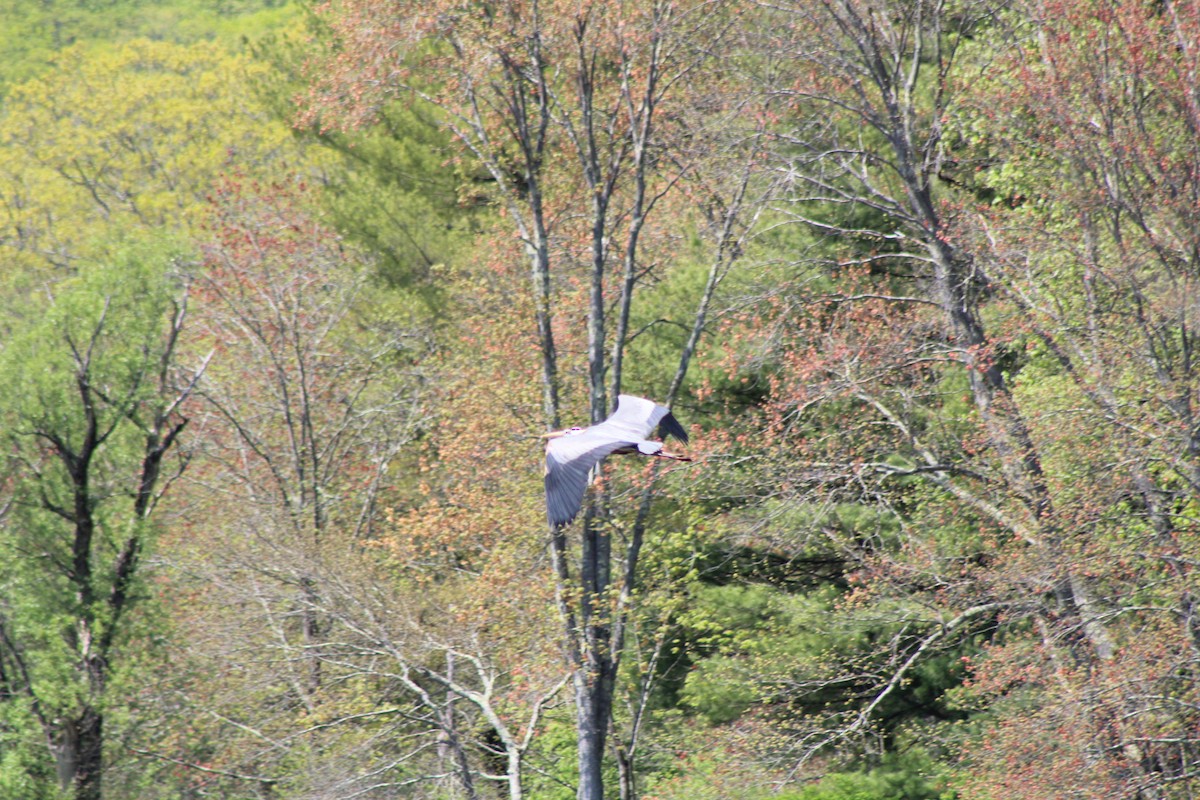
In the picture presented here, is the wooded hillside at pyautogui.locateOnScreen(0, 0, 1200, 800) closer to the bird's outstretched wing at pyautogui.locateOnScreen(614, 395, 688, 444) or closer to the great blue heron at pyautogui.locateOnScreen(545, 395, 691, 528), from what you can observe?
the bird's outstretched wing at pyautogui.locateOnScreen(614, 395, 688, 444)

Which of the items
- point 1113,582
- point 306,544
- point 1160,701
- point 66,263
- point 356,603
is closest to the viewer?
point 1160,701

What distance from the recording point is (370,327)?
2120 cm

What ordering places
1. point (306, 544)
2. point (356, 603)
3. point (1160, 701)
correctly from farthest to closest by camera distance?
point (306, 544) < point (356, 603) < point (1160, 701)

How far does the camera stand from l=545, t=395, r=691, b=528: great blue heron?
9.01 m

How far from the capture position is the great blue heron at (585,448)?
9.01 metres

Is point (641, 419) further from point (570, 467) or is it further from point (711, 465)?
point (711, 465)

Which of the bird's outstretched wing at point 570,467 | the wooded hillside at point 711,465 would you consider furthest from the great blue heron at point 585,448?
the wooded hillside at point 711,465

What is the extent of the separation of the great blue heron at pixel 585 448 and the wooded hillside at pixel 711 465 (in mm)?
2049

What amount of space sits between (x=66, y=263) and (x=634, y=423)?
2305 cm

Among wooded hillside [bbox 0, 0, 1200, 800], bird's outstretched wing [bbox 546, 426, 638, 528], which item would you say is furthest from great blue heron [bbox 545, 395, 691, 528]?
wooded hillside [bbox 0, 0, 1200, 800]

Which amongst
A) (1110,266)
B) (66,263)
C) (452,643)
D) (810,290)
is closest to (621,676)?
(452,643)

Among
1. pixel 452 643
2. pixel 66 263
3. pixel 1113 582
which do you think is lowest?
pixel 1113 582

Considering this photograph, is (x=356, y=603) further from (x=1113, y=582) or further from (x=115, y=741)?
(x=1113, y=582)

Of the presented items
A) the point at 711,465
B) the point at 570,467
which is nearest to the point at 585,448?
the point at 570,467
